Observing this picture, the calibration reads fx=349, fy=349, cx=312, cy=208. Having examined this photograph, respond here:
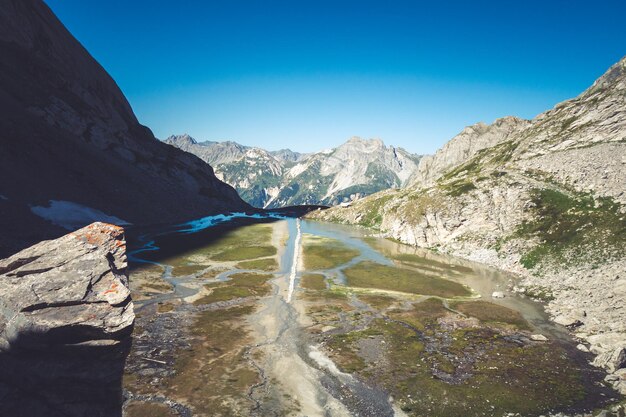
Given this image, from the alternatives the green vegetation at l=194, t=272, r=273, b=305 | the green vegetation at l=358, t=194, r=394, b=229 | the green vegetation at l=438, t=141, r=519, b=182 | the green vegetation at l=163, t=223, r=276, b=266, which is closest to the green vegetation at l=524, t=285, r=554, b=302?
the green vegetation at l=194, t=272, r=273, b=305

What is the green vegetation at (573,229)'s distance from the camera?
6203 cm

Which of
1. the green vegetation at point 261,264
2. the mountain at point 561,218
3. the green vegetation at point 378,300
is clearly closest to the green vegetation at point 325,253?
the green vegetation at point 261,264

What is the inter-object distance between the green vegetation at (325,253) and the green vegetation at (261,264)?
8.08 metres

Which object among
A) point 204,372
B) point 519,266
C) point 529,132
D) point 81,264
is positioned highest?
point 529,132

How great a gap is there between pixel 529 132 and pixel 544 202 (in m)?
79.4

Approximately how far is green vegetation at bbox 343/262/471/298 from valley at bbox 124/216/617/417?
0.39 m

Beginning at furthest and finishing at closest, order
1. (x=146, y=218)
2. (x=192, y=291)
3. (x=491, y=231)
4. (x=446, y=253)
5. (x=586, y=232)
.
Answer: (x=146, y=218) → (x=446, y=253) → (x=491, y=231) → (x=586, y=232) → (x=192, y=291)

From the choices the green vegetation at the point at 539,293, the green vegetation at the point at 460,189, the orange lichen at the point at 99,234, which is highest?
the green vegetation at the point at 460,189

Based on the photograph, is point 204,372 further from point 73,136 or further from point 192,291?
point 73,136

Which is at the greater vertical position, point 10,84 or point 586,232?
point 10,84

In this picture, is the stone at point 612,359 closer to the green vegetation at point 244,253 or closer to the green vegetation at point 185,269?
the green vegetation at point 185,269

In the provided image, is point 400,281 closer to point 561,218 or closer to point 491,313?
point 491,313

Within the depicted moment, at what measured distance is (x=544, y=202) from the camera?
85.4m

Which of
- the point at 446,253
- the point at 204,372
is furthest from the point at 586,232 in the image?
the point at 204,372
